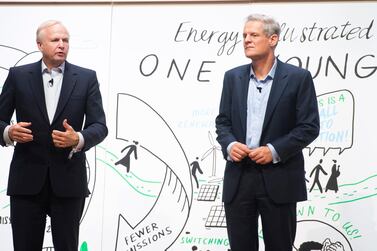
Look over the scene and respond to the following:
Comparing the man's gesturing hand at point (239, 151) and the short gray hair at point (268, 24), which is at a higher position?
the short gray hair at point (268, 24)

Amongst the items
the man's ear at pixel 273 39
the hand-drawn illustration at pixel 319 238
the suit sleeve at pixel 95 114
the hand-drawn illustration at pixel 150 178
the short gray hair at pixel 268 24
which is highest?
the short gray hair at pixel 268 24

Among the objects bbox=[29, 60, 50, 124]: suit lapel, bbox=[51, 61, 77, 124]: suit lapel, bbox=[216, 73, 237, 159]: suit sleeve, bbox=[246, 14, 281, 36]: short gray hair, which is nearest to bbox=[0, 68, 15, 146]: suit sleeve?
bbox=[29, 60, 50, 124]: suit lapel

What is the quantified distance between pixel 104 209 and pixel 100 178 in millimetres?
221

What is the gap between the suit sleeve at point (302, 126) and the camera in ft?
9.35

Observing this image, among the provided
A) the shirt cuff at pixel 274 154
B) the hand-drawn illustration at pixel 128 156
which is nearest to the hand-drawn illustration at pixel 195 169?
the hand-drawn illustration at pixel 128 156

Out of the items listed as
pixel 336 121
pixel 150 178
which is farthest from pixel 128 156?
pixel 336 121

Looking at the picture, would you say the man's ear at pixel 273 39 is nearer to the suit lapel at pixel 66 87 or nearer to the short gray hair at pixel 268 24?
the short gray hair at pixel 268 24

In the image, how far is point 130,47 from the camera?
424cm

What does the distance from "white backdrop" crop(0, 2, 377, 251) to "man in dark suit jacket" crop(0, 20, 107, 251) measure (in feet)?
3.93

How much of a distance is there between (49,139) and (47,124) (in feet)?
0.24

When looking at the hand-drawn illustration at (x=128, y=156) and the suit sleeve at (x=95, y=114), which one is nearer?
the suit sleeve at (x=95, y=114)

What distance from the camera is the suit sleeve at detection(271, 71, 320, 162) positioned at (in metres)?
2.85

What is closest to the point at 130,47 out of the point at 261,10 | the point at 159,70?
the point at 159,70

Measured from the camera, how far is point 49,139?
2916mm
